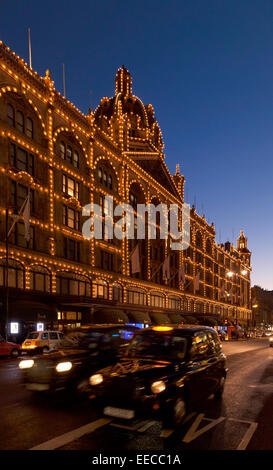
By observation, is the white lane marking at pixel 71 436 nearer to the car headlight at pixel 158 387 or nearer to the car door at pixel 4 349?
the car headlight at pixel 158 387

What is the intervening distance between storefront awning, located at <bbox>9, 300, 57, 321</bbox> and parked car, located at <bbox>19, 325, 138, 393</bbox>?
16.8 m

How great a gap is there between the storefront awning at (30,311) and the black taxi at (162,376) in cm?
2042

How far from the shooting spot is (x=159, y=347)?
A: 27.0ft

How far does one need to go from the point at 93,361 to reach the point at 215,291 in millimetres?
77430

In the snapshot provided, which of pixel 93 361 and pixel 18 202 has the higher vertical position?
pixel 18 202

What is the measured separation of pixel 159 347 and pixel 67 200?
27.1 m

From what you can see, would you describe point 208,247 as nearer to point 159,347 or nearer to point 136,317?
point 136,317

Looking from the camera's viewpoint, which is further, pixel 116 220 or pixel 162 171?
pixel 162 171

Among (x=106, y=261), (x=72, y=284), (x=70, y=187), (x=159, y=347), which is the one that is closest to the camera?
(x=159, y=347)

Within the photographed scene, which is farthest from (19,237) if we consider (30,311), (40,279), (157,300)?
(157,300)

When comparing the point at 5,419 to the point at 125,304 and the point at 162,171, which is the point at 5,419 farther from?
the point at 162,171

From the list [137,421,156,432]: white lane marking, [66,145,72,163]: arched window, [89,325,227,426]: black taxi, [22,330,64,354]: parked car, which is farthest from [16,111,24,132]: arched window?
[137,421,156,432]: white lane marking

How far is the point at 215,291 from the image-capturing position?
276 feet
